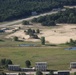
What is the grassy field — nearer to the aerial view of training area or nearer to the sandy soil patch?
the aerial view of training area

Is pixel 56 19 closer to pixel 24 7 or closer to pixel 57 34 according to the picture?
pixel 24 7

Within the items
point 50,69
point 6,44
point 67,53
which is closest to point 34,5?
point 6,44

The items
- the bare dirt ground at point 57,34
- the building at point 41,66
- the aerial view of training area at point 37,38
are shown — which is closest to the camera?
the building at point 41,66

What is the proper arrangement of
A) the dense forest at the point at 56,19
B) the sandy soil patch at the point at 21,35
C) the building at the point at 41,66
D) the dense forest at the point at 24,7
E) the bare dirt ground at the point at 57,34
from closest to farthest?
the building at the point at 41,66
the bare dirt ground at the point at 57,34
the sandy soil patch at the point at 21,35
the dense forest at the point at 56,19
the dense forest at the point at 24,7

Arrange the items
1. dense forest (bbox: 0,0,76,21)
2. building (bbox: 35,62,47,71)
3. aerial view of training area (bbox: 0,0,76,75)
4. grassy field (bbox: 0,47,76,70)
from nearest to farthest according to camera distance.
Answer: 1. building (bbox: 35,62,47,71)
2. aerial view of training area (bbox: 0,0,76,75)
3. grassy field (bbox: 0,47,76,70)
4. dense forest (bbox: 0,0,76,21)

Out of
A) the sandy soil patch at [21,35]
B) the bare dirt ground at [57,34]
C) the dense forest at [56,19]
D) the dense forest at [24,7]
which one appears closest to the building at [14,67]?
the bare dirt ground at [57,34]

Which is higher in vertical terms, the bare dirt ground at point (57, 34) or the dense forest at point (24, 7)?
the dense forest at point (24, 7)

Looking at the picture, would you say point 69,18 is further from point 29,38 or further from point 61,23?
point 29,38

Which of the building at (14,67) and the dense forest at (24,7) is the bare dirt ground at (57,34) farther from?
the building at (14,67)

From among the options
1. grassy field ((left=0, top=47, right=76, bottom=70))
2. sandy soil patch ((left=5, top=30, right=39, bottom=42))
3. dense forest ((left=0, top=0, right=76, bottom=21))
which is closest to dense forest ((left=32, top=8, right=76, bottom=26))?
dense forest ((left=0, top=0, right=76, bottom=21))
